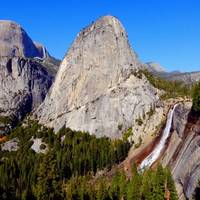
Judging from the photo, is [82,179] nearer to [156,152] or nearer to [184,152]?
[156,152]

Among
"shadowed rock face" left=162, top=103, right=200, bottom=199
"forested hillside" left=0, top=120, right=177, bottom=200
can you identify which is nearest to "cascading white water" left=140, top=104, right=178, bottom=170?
"shadowed rock face" left=162, top=103, right=200, bottom=199

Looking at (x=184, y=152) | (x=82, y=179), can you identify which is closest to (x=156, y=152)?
(x=82, y=179)

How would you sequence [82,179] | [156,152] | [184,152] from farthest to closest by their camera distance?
[82,179]
[156,152]
[184,152]

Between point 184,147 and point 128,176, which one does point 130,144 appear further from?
point 184,147

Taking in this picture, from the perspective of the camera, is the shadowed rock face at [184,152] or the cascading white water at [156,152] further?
the cascading white water at [156,152]

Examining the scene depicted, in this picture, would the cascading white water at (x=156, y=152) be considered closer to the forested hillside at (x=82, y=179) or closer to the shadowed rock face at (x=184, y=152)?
the shadowed rock face at (x=184, y=152)

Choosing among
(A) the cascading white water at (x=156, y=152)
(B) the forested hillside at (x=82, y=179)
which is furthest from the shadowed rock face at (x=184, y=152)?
(B) the forested hillside at (x=82, y=179)

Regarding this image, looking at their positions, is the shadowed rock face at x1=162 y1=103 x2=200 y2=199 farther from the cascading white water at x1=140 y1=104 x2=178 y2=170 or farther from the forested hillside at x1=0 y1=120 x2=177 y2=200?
the forested hillside at x1=0 y1=120 x2=177 y2=200

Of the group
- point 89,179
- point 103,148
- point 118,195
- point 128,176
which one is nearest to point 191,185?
point 118,195

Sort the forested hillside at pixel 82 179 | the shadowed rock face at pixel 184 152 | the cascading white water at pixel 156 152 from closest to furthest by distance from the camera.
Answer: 1. the forested hillside at pixel 82 179
2. the shadowed rock face at pixel 184 152
3. the cascading white water at pixel 156 152
